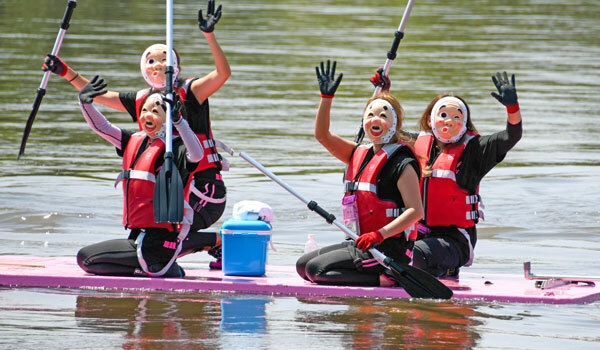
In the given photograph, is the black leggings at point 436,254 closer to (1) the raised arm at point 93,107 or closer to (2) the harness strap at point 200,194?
(2) the harness strap at point 200,194

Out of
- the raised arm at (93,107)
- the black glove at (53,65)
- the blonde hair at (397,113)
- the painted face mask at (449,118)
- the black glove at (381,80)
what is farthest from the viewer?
the black glove at (381,80)

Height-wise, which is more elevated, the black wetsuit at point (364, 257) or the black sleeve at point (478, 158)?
the black sleeve at point (478, 158)

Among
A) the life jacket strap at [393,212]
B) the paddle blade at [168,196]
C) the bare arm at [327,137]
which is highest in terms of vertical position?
the bare arm at [327,137]

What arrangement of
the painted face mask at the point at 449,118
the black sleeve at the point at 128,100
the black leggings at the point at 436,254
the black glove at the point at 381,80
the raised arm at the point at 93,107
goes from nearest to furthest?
the raised arm at the point at 93,107 → the black leggings at the point at 436,254 → the painted face mask at the point at 449,118 → the black sleeve at the point at 128,100 → the black glove at the point at 381,80

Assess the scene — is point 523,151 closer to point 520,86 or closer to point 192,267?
point 520,86

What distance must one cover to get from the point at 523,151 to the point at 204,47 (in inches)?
571

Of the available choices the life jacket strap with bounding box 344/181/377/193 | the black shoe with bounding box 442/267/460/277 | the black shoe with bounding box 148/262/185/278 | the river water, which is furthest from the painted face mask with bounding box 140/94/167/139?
the black shoe with bounding box 442/267/460/277

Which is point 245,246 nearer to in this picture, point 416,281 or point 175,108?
point 175,108

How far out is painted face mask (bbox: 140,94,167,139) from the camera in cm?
934

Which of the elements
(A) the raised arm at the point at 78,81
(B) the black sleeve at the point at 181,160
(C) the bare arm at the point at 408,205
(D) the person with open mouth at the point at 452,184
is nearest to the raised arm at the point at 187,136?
(B) the black sleeve at the point at 181,160

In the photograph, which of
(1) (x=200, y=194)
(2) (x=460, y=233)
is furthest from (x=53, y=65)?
(2) (x=460, y=233)

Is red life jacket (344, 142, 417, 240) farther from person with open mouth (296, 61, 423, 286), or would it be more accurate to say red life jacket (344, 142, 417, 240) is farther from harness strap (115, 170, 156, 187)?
harness strap (115, 170, 156, 187)

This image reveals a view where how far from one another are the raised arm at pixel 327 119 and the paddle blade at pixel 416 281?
2.97 ft

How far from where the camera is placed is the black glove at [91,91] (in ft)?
30.3
